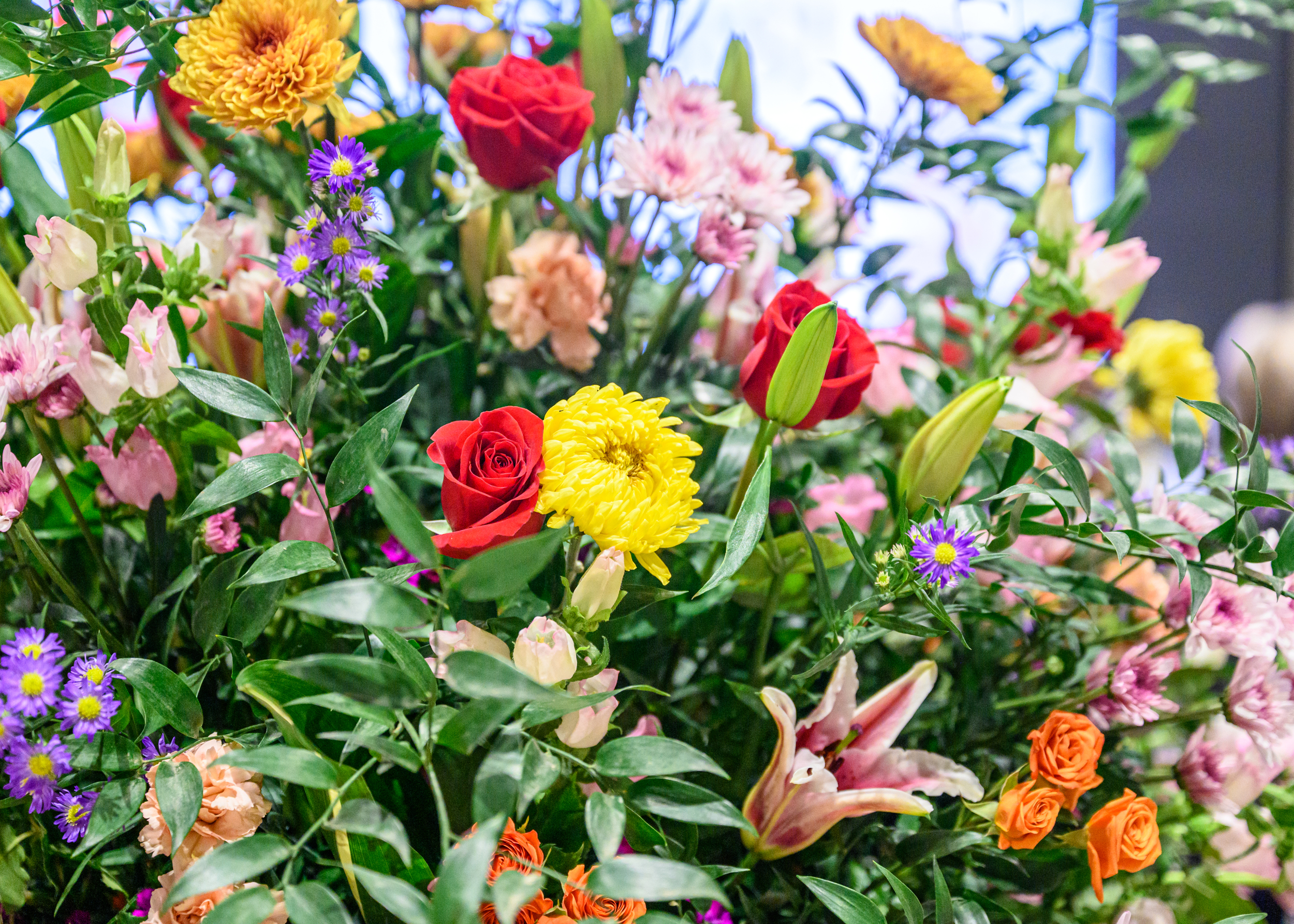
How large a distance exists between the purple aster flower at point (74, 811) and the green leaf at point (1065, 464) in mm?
346

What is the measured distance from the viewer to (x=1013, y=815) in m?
0.35

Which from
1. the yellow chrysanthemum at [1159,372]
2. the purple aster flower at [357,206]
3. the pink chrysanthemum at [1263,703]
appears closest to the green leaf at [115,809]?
the purple aster flower at [357,206]

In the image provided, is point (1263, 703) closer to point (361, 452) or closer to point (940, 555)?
point (940, 555)

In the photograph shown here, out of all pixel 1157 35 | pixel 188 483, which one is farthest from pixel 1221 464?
pixel 1157 35

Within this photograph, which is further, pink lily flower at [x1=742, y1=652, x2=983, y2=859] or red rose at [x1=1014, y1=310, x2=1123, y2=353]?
red rose at [x1=1014, y1=310, x2=1123, y2=353]

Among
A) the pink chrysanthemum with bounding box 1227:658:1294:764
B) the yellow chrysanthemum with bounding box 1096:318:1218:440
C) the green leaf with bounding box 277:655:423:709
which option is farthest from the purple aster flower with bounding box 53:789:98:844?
the yellow chrysanthemum with bounding box 1096:318:1218:440

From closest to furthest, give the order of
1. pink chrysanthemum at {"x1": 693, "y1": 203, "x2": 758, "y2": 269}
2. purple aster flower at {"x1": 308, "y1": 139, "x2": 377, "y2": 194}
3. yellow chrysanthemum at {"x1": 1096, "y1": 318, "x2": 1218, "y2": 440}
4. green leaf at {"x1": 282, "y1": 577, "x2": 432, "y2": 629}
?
green leaf at {"x1": 282, "y1": 577, "x2": 432, "y2": 629} → purple aster flower at {"x1": 308, "y1": 139, "x2": 377, "y2": 194} → pink chrysanthemum at {"x1": 693, "y1": 203, "x2": 758, "y2": 269} → yellow chrysanthemum at {"x1": 1096, "y1": 318, "x2": 1218, "y2": 440}

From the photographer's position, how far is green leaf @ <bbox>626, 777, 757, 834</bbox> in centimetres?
29

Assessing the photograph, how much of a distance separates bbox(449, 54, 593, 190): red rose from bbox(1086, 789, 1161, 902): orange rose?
1.20ft

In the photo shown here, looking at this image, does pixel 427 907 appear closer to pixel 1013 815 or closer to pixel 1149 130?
pixel 1013 815

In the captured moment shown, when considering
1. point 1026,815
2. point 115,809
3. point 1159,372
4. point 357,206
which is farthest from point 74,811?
point 1159,372

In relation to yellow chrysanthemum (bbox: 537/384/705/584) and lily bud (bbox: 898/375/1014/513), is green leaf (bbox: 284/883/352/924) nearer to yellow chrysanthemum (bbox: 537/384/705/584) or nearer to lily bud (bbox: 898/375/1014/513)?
yellow chrysanthemum (bbox: 537/384/705/584)

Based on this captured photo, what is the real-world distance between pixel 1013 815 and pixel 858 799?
59 millimetres

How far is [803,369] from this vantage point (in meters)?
0.36
